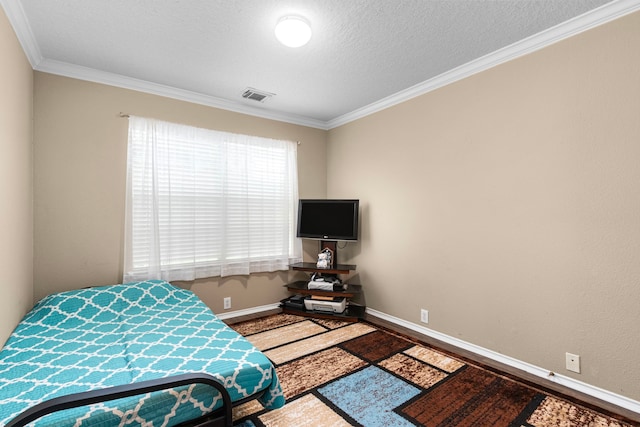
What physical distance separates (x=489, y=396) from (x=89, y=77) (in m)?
4.11

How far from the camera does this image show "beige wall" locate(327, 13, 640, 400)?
198 cm

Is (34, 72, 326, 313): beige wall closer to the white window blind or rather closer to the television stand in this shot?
the white window blind

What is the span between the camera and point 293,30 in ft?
6.83

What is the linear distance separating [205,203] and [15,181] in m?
1.55

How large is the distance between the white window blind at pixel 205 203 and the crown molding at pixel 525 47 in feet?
5.33

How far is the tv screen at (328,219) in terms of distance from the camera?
3.73m

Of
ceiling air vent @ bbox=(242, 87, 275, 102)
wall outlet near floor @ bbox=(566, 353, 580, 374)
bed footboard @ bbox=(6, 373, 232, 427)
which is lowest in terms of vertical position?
wall outlet near floor @ bbox=(566, 353, 580, 374)

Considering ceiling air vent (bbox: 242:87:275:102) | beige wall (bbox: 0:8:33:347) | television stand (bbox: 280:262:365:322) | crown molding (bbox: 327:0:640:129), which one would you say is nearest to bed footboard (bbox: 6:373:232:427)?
beige wall (bbox: 0:8:33:347)

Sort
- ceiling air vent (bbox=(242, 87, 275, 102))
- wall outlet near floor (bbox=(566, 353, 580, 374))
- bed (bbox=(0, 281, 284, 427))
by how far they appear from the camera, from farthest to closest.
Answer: ceiling air vent (bbox=(242, 87, 275, 102)) < wall outlet near floor (bbox=(566, 353, 580, 374)) < bed (bbox=(0, 281, 284, 427))

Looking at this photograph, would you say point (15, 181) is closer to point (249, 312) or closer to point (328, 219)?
point (249, 312)

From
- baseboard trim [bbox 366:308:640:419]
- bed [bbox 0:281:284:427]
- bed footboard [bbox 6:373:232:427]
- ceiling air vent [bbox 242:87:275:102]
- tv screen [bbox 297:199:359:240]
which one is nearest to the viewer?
bed footboard [bbox 6:373:232:427]

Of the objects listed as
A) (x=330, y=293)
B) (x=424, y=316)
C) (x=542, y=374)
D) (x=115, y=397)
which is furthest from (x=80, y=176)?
(x=542, y=374)

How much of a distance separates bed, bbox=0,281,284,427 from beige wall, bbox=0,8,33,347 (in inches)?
8.1

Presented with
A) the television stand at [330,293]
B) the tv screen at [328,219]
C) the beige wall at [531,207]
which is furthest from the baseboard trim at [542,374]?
the tv screen at [328,219]
